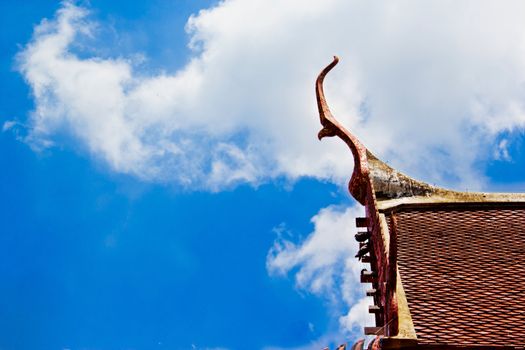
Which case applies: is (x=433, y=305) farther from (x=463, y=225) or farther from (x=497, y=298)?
(x=463, y=225)

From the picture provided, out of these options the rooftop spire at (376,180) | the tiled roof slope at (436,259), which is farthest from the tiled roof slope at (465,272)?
the rooftop spire at (376,180)

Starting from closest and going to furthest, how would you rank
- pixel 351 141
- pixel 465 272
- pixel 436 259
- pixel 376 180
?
pixel 465 272, pixel 436 259, pixel 376 180, pixel 351 141

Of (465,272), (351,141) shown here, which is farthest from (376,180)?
(465,272)

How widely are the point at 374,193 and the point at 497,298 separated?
140 inches

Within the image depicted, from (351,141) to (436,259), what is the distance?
145 inches

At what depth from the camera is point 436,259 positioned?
10398mm

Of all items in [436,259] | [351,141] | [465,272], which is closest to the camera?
[465,272]

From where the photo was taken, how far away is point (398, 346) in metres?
8.09

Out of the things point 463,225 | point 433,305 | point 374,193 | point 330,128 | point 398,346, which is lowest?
point 398,346

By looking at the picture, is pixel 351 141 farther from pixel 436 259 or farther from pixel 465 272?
pixel 465 272

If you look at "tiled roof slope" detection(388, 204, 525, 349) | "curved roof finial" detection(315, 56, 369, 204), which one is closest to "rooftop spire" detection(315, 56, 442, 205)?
"curved roof finial" detection(315, 56, 369, 204)

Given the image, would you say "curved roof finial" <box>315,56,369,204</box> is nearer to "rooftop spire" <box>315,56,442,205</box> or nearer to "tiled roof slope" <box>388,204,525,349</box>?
"rooftop spire" <box>315,56,442,205</box>

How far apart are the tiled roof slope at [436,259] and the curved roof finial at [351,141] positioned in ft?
0.07

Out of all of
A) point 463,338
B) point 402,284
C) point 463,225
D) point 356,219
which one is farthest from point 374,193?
point 463,338
